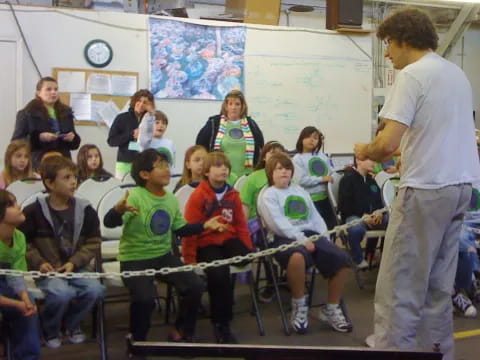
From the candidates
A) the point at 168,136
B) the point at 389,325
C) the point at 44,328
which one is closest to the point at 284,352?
the point at 389,325

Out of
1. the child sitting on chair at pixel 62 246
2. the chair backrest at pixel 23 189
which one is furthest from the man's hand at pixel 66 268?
the chair backrest at pixel 23 189

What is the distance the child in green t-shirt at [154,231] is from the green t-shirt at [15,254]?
469 mm

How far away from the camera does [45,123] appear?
16.7 feet

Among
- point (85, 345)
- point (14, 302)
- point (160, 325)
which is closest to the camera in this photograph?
point (14, 302)

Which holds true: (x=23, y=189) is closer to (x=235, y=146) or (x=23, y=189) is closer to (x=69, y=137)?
(x=69, y=137)

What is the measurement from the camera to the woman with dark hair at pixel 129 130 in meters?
5.42

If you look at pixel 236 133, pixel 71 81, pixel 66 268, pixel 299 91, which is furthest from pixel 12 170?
pixel 299 91

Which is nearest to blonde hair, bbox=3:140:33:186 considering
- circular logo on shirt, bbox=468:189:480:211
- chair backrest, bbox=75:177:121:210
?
chair backrest, bbox=75:177:121:210

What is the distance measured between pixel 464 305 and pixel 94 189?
2638 millimetres

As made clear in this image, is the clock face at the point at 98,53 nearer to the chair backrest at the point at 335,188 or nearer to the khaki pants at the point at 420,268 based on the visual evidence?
the chair backrest at the point at 335,188

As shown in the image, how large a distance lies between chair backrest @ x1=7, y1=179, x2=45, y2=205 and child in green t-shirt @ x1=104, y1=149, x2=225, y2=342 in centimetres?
83

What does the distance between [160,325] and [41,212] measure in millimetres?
1154

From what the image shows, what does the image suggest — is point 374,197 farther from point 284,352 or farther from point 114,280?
point 284,352

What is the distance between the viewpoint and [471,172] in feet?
9.12
